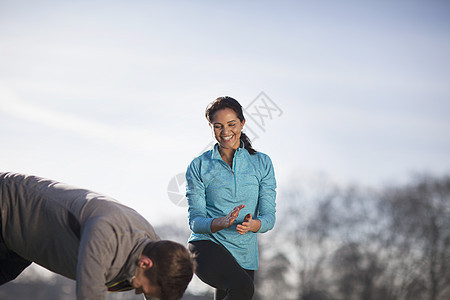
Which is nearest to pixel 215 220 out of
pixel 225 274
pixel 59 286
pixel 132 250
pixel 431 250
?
pixel 225 274

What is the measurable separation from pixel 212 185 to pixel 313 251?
26.6 meters

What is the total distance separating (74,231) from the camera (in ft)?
11.4

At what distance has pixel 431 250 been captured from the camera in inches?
1070

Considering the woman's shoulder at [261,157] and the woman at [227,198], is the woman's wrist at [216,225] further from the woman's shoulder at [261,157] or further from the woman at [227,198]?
the woman's shoulder at [261,157]

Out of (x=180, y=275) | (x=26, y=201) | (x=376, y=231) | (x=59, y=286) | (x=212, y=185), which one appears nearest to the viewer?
(x=180, y=275)

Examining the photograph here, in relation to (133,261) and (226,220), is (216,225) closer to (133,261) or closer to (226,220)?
(226,220)

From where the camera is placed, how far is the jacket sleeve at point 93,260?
3143mm

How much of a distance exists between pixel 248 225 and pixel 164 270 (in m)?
1.37

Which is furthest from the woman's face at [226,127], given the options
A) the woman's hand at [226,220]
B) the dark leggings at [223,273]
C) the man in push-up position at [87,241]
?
the man in push-up position at [87,241]

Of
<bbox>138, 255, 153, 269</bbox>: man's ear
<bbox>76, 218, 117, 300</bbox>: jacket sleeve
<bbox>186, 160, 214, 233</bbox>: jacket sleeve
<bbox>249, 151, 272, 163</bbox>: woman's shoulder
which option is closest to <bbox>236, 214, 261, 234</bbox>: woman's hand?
<bbox>186, 160, 214, 233</bbox>: jacket sleeve

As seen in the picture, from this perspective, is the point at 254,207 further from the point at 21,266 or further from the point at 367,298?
the point at 367,298

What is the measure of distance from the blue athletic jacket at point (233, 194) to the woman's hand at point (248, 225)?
17cm

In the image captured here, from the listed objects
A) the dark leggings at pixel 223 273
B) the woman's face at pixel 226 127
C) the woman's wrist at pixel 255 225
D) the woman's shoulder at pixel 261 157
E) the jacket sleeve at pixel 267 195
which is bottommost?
the dark leggings at pixel 223 273

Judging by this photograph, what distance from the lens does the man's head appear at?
327 centimetres
